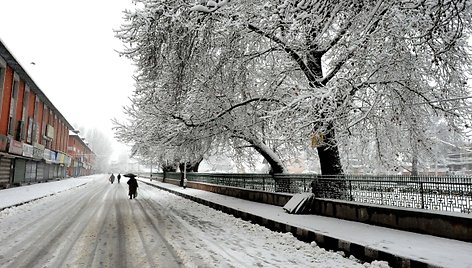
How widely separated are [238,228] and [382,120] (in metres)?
7.63

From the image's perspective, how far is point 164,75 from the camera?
553 inches

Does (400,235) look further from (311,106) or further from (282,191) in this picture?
(282,191)

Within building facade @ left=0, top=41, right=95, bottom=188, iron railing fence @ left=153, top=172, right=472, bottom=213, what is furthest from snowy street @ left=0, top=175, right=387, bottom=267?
Result: building facade @ left=0, top=41, right=95, bottom=188

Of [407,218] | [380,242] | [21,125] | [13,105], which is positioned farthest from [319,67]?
[21,125]

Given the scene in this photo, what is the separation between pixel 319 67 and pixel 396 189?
264 inches

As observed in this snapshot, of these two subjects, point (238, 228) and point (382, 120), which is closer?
point (238, 228)

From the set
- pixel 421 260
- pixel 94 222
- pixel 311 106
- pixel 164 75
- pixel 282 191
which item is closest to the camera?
pixel 421 260

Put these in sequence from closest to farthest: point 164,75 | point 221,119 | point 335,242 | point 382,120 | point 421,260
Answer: point 421,260 < point 335,242 < point 382,120 < point 164,75 < point 221,119

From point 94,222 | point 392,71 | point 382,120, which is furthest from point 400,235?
point 94,222

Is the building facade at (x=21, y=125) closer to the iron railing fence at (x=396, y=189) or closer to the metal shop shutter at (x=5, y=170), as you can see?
the metal shop shutter at (x=5, y=170)

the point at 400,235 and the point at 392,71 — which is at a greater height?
the point at 392,71

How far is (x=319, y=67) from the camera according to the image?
44.8ft

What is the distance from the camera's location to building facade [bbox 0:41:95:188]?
963 inches

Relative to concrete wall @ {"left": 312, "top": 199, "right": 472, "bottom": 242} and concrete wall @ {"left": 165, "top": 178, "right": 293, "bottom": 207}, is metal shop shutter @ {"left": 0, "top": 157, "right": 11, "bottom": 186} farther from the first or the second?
concrete wall @ {"left": 312, "top": 199, "right": 472, "bottom": 242}
